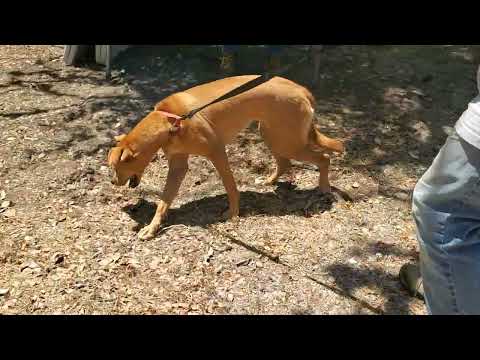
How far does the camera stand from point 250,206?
14.8 feet

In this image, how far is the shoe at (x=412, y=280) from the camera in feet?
11.0

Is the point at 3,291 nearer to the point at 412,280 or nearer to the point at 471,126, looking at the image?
the point at 412,280

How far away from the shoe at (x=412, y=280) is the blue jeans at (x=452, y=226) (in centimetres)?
116

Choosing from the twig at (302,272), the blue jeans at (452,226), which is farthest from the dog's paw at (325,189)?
the blue jeans at (452,226)

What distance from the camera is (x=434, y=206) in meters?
2.13

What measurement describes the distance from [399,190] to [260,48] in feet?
13.3

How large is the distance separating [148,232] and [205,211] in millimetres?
614

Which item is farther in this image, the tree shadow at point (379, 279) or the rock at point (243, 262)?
the rock at point (243, 262)

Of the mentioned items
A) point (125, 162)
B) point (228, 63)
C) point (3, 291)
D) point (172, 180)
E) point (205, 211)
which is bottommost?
point (3, 291)

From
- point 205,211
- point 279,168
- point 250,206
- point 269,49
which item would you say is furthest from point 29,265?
point 269,49

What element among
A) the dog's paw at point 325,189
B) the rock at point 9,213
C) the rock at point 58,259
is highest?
the dog's paw at point 325,189

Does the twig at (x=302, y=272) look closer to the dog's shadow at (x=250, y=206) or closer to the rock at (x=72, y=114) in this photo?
the dog's shadow at (x=250, y=206)

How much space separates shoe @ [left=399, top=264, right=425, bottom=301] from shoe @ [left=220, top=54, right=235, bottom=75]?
445cm

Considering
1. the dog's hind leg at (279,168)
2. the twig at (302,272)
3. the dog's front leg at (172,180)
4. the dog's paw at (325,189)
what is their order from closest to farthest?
1. the twig at (302,272)
2. the dog's front leg at (172,180)
3. the dog's paw at (325,189)
4. the dog's hind leg at (279,168)
